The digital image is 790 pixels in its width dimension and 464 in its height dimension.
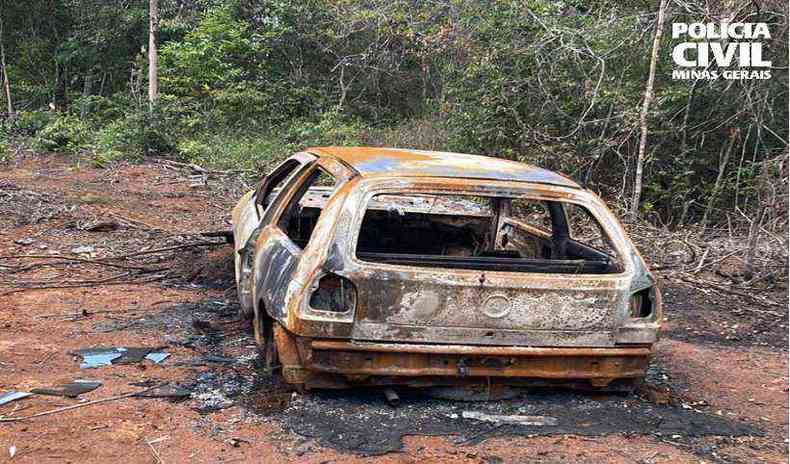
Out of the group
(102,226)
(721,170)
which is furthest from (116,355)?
(721,170)

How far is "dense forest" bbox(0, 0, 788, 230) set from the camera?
439 inches

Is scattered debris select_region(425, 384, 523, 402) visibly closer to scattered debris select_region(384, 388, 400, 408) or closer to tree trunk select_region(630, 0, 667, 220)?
scattered debris select_region(384, 388, 400, 408)

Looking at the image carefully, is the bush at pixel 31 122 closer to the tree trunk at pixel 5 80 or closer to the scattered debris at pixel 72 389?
the tree trunk at pixel 5 80

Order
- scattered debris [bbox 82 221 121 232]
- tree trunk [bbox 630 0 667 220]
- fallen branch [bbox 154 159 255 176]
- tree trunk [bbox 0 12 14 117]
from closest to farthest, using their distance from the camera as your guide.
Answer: scattered debris [bbox 82 221 121 232] → tree trunk [bbox 630 0 667 220] → fallen branch [bbox 154 159 255 176] → tree trunk [bbox 0 12 14 117]

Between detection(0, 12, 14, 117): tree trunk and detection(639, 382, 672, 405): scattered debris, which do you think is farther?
detection(0, 12, 14, 117): tree trunk

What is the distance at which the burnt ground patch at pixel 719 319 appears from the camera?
600 centimetres

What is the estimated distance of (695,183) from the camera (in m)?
12.1

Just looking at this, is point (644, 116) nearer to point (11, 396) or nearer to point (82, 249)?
point (82, 249)

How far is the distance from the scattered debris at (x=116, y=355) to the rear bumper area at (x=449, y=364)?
1337 mm

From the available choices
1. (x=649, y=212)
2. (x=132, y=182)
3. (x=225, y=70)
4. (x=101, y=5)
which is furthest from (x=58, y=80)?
(x=649, y=212)

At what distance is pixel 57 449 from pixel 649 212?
9765 millimetres

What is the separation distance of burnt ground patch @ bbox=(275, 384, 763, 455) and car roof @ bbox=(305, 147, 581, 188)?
125 centimetres

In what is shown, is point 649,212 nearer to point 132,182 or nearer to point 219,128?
point 132,182

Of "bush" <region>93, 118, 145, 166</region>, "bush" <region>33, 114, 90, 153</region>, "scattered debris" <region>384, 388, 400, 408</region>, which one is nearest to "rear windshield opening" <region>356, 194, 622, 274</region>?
"scattered debris" <region>384, 388, 400, 408</region>
